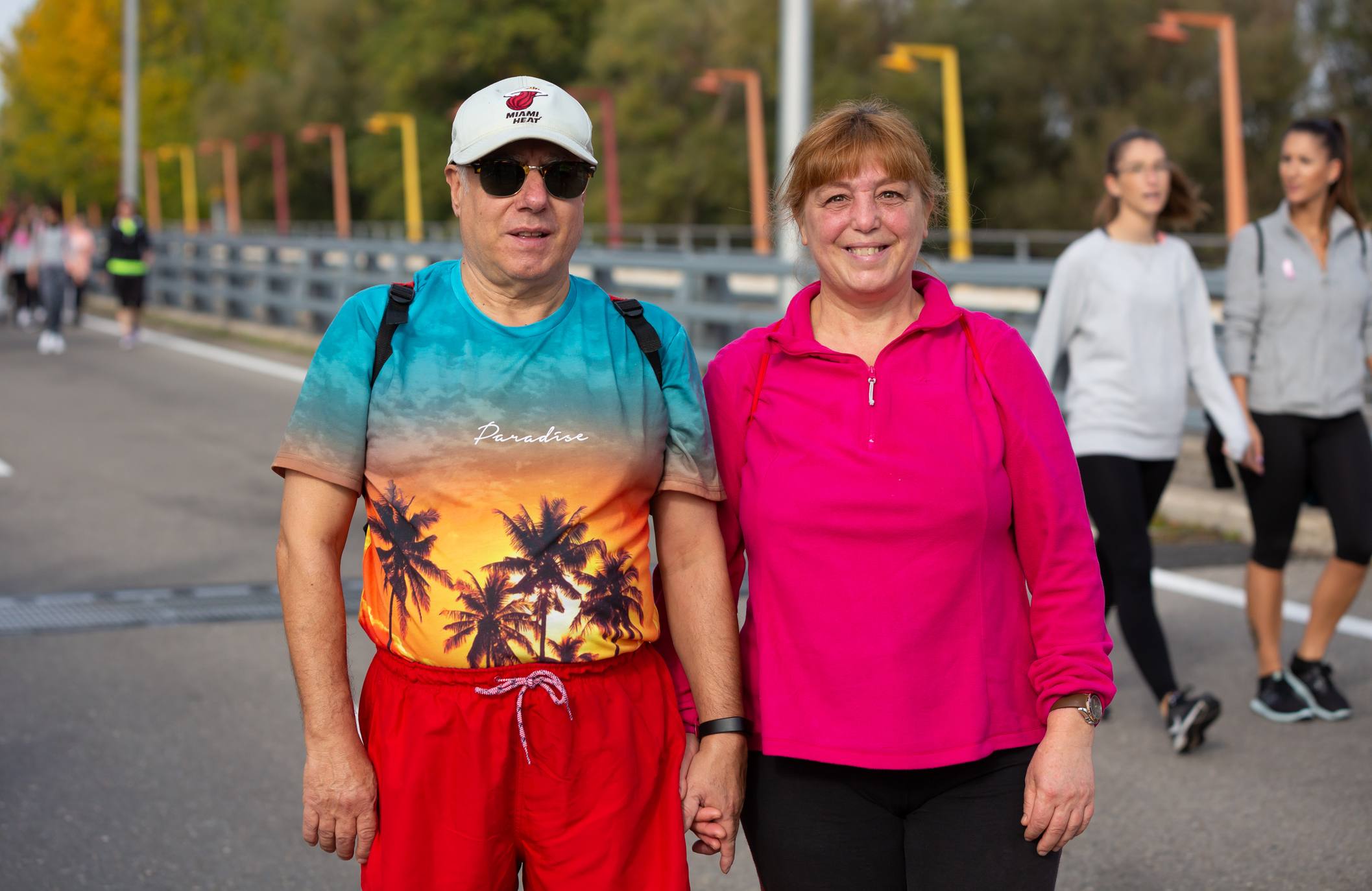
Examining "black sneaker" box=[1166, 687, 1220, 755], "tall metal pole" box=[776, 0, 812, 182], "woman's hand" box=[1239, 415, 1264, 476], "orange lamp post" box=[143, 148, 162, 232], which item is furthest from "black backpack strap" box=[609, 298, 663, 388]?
"orange lamp post" box=[143, 148, 162, 232]

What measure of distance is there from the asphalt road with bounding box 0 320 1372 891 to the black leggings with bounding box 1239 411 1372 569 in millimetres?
620

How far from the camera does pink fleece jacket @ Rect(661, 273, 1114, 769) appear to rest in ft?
8.99

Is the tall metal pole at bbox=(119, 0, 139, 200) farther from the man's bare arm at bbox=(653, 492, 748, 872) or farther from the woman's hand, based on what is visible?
the man's bare arm at bbox=(653, 492, 748, 872)

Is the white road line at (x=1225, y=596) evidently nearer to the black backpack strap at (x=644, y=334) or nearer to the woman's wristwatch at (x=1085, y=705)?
the woman's wristwatch at (x=1085, y=705)

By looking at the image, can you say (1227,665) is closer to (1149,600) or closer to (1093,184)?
(1149,600)

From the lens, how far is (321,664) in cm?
270

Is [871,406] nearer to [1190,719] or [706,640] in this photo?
[706,640]

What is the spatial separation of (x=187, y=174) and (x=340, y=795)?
97.0m

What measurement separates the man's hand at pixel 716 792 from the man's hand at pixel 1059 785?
0.46 m

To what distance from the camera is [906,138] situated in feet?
9.44

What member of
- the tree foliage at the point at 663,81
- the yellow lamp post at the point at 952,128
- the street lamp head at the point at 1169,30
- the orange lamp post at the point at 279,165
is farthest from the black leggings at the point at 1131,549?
the orange lamp post at the point at 279,165

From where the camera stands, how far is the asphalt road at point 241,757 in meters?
4.56

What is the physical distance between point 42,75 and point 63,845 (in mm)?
85694

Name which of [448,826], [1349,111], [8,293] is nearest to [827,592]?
[448,826]
